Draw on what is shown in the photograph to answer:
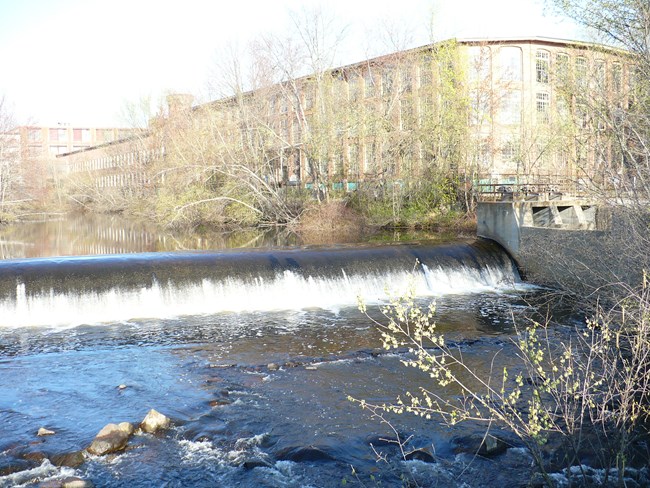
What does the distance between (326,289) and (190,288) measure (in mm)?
3436

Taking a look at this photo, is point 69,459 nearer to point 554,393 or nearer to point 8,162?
point 554,393

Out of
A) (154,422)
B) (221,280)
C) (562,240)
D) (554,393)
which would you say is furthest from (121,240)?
(554,393)

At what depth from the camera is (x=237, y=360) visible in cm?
1091

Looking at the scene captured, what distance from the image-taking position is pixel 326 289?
1638cm

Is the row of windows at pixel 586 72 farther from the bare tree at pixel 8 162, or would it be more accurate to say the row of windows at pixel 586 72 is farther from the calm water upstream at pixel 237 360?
the bare tree at pixel 8 162

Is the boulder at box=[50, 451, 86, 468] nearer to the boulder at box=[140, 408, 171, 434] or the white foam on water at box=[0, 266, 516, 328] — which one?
the boulder at box=[140, 408, 171, 434]

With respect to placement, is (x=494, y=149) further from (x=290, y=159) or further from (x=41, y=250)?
(x=41, y=250)

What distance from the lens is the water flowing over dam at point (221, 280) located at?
46.8 feet

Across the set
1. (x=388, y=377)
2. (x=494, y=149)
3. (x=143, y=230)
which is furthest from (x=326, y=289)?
(x=143, y=230)

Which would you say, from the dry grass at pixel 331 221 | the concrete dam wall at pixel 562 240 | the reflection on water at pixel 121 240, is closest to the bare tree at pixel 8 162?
the reflection on water at pixel 121 240

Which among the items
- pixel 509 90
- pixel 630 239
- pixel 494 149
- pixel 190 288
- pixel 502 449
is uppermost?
pixel 509 90

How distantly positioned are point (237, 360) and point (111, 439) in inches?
144

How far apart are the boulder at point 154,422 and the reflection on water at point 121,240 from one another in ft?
53.3

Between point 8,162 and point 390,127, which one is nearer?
point 390,127
